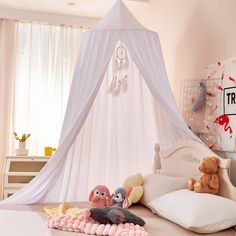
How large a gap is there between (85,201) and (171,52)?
1.96 metres

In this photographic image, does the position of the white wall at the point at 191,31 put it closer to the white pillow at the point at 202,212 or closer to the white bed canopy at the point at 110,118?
the white bed canopy at the point at 110,118

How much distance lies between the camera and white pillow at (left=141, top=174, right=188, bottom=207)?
324cm

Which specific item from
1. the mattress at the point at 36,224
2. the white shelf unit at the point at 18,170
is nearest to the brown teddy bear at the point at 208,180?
the mattress at the point at 36,224

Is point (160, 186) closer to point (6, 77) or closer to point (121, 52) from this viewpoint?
point (121, 52)

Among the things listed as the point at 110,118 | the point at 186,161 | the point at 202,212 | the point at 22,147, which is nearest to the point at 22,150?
the point at 22,147

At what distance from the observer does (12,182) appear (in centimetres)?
502

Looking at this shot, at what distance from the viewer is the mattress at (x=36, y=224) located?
8.16 feet

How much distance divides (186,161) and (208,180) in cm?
56

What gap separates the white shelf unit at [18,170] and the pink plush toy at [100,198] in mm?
1782

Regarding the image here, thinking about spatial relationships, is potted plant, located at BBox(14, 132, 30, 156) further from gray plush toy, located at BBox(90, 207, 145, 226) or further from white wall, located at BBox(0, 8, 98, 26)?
gray plush toy, located at BBox(90, 207, 145, 226)

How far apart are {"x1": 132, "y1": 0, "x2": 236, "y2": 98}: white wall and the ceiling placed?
44 cm

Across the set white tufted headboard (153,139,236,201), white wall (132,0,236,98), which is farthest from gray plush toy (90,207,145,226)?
white wall (132,0,236,98)

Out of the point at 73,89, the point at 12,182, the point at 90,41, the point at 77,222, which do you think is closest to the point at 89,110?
the point at 73,89

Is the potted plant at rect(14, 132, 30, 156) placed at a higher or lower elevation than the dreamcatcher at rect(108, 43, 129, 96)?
lower
